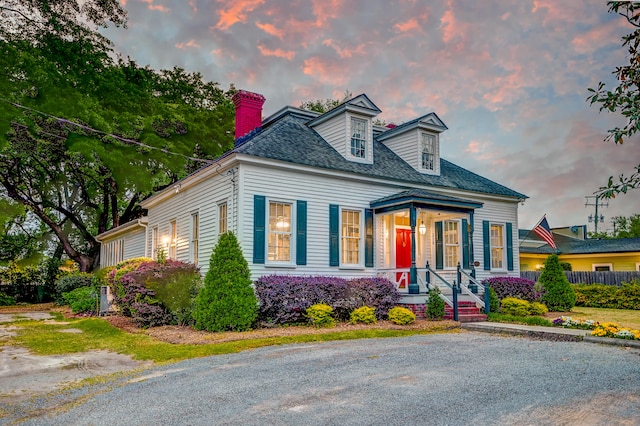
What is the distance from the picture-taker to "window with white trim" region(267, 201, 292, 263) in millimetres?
13258

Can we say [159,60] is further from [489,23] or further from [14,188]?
[489,23]

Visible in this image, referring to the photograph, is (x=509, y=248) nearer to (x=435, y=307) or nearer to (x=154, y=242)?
(x=435, y=307)

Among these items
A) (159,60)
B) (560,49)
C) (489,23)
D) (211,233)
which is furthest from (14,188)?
(560,49)

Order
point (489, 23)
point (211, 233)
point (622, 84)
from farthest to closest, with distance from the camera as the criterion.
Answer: point (211, 233) < point (489, 23) < point (622, 84)

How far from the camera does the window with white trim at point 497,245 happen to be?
59.8ft

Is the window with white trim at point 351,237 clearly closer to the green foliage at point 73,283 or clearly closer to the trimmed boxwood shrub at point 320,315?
the trimmed boxwood shrub at point 320,315

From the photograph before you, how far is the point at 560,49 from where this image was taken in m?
12.0

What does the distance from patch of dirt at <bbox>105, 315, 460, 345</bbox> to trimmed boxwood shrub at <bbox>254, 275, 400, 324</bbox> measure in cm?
50

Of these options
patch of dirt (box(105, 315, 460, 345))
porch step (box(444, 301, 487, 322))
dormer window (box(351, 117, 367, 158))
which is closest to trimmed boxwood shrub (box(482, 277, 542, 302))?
porch step (box(444, 301, 487, 322))

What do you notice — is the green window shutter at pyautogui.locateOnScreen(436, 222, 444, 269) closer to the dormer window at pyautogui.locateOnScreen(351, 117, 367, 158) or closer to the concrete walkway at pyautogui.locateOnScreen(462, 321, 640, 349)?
the dormer window at pyautogui.locateOnScreen(351, 117, 367, 158)

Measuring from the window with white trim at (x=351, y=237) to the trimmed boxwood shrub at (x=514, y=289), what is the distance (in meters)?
4.91

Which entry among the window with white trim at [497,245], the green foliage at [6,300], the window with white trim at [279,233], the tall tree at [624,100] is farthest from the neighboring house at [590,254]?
the green foliage at [6,300]

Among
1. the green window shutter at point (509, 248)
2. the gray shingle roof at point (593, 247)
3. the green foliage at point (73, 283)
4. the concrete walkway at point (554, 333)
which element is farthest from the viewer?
the gray shingle roof at point (593, 247)

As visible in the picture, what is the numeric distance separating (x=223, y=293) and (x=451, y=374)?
19.8ft
